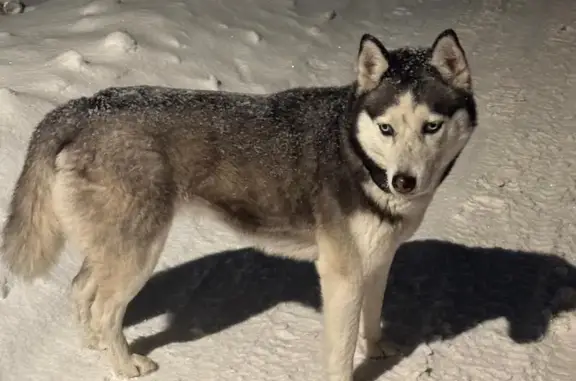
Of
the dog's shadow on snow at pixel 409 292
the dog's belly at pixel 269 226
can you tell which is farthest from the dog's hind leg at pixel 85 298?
the dog's belly at pixel 269 226

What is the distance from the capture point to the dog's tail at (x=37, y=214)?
258 cm

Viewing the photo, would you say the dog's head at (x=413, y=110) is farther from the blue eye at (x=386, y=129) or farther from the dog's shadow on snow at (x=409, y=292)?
the dog's shadow on snow at (x=409, y=292)

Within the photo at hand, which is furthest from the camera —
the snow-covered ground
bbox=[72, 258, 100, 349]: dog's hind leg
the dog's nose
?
the snow-covered ground

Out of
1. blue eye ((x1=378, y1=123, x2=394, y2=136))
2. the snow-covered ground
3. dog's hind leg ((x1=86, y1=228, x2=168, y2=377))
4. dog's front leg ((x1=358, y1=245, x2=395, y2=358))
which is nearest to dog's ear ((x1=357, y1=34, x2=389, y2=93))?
blue eye ((x1=378, y1=123, x2=394, y2=136))

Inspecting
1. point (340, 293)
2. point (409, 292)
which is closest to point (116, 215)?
point (340, 293)

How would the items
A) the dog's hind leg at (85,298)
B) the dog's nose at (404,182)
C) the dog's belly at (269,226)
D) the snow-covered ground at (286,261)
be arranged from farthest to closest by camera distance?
the snow-covered ground at (286,261), the dog's hind leg at (85,298), the dog's belly at (269,226), the dog's nose at (404,182)

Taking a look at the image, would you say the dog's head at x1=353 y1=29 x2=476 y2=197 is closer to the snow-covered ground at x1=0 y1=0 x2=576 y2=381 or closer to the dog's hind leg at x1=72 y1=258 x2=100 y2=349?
the snow-covered ground at x1=0 y1=0 x2=576 y2=381

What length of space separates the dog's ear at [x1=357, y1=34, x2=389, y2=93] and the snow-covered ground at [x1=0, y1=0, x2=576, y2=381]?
1.14 metres

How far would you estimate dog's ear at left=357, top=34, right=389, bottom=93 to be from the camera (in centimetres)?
242

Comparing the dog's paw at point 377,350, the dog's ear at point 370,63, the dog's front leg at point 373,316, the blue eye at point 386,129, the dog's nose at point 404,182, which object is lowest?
the dog's paw at point 377,350

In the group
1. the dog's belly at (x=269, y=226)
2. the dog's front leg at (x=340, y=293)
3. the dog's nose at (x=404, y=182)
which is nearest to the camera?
the dog's nose at (x=404, y=182)

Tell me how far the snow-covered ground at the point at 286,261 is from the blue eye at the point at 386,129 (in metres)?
1.04

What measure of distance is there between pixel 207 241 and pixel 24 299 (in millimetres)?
872

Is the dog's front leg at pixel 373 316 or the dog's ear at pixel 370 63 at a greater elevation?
the dog's ear at pixel 370 63
